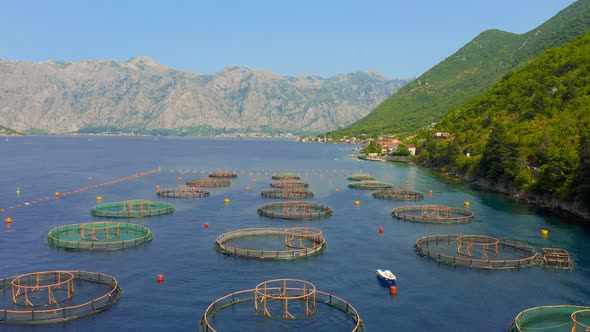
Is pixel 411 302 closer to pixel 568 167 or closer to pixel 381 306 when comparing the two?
pixel 381 306

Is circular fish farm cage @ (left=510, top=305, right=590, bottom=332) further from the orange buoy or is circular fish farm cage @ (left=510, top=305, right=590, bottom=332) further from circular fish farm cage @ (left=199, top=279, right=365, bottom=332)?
circular fish farm cage @ (left=199, top=279, right=365, bottom=332)

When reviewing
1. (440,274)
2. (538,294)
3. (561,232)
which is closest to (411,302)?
(440,274)

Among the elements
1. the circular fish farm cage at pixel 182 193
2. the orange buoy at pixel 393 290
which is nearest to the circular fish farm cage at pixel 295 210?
the circular fish farm cage at pixel 182 193

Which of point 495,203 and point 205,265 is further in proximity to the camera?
point 495,203

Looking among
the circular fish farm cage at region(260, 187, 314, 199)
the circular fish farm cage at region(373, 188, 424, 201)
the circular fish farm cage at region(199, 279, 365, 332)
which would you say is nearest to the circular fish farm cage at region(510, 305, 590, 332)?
the circular fish farm cage at region(199, 279, 365, 332)

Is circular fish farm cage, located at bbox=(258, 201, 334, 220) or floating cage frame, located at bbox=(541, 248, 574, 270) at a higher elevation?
circular fish farm cage, located at bbox=(258, 201, 334, 220)

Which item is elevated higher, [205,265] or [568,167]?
[568,167]
